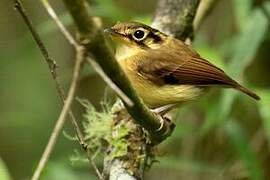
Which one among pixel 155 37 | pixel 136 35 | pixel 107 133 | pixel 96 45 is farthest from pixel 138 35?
pixel 96 45

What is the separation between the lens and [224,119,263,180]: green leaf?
3.84 m

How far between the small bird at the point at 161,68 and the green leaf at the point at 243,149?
45cm

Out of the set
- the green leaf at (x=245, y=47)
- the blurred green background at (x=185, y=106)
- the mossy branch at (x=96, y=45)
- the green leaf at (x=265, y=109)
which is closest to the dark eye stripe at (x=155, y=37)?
the blurred green background at (x=185, y=106)

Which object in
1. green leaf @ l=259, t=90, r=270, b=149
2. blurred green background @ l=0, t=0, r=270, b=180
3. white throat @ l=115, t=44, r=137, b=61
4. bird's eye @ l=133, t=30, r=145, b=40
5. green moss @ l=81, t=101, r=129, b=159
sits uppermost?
bird's eye @ l=133, t=30, r=145, b=40

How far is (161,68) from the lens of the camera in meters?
3.54

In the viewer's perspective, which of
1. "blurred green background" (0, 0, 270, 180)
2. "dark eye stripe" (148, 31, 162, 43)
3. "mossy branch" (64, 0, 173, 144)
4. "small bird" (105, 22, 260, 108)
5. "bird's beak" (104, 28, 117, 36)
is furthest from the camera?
"blurred green background" (0, 0, 270, 180)

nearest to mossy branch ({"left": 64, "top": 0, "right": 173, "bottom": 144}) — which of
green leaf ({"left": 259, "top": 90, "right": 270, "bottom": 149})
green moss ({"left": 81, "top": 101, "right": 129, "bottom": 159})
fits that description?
green moss ({"left": 81, "top": 101, "right": 129, "bottom": 159})

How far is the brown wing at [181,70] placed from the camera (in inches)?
139

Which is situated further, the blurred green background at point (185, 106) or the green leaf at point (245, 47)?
the blurred green background at point (185, 106)

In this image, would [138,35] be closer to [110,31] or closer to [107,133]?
[110,31]

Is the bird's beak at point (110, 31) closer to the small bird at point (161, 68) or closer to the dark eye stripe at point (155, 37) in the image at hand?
the small bird at point (161, 68)

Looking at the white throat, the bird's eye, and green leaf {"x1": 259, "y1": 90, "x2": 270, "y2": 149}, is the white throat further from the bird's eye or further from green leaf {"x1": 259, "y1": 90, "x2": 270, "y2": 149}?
green leaf {"x1": 259, "y1": 90, "x2": 270, "y2": 149}

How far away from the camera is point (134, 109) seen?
2.49m

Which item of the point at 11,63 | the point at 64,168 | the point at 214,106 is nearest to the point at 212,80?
the point at 214,106
